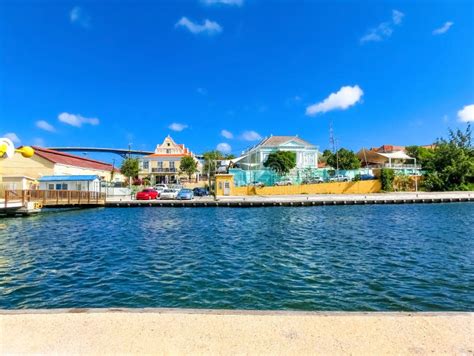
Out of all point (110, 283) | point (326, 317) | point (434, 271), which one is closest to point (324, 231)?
point (434, 271)

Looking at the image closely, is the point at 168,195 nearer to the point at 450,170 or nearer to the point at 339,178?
the point at 339,178

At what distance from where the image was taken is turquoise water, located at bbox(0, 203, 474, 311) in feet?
26.2

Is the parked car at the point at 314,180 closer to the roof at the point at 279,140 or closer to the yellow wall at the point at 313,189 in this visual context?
the yellow wall at the point at 313,189

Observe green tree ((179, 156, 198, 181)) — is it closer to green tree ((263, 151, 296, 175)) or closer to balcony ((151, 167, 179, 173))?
balcony ((151, 167, 179, 173))

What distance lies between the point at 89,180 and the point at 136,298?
1592 inches

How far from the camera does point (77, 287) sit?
924 cm

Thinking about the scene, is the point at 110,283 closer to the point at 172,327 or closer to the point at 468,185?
the point at 172,327

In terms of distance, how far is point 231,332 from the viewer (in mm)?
4480

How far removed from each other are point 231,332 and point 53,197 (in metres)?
37.7

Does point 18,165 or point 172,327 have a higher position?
point 18,165

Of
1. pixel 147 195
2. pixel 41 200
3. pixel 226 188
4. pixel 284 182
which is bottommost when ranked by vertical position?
pixel 41 200

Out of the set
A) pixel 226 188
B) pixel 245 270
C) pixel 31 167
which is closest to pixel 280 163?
pixel 226 188

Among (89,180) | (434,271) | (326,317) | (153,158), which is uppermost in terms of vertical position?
(153,158)

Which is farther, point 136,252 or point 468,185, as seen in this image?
Result: point 468,185
